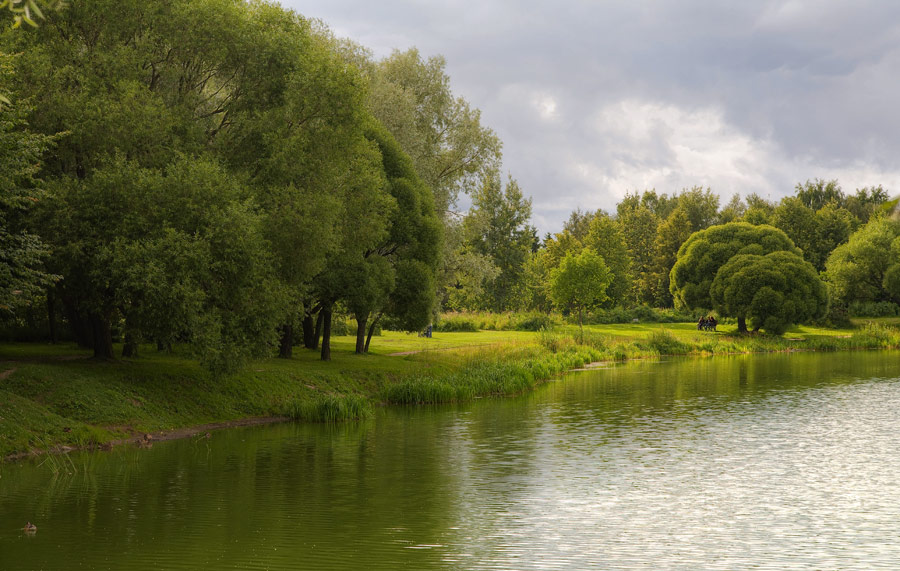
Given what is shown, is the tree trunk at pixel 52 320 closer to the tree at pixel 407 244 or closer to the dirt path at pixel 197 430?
the dirt path at pixel 197 430

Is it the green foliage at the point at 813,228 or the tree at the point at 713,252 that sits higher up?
the green foliage at the point at 813,228

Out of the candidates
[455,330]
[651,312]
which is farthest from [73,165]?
[651,312]

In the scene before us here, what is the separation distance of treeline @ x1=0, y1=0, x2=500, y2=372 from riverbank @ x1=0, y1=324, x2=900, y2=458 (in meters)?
1.75

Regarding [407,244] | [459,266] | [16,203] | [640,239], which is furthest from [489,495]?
[640,239]

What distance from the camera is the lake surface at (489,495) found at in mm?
12758

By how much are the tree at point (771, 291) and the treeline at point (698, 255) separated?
187 millimetres

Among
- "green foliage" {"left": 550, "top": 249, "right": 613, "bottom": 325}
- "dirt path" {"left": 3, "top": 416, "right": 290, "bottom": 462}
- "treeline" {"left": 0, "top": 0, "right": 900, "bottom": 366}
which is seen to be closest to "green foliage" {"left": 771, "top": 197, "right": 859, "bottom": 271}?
"green foliage" {"left": 550, "top": 249, "right": 613, "bottom": 325}

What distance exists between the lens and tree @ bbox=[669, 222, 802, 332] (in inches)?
2717

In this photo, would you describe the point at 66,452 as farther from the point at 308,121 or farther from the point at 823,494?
the point at 823,494

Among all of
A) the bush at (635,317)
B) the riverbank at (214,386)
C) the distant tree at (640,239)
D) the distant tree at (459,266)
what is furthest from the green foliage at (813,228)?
the distant tree at (459,266)

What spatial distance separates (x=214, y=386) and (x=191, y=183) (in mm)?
7137

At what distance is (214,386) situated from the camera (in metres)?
29.0

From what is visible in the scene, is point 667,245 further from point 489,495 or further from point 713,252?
point 489,495

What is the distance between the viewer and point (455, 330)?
69.6 m
